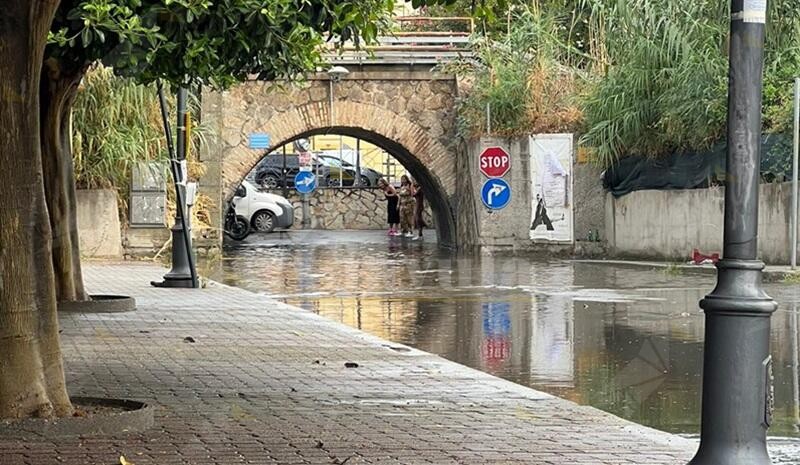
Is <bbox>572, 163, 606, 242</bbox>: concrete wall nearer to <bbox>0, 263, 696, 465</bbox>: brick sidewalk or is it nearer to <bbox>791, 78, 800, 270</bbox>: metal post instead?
<bbox>791, 78, 800, 270</bbox>: metal post

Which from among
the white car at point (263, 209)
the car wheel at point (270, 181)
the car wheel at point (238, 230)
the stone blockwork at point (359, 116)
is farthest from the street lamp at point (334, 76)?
the car wheel at point (270, 181)

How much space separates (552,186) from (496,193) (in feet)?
4.78

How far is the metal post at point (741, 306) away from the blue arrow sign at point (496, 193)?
83.8 ft

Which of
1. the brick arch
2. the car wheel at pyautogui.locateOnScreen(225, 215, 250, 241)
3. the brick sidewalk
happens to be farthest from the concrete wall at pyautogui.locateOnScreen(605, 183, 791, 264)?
the car wheel at pyautogui.locateOnScreen(225, 215, 250, 241)

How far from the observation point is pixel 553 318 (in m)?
16.1

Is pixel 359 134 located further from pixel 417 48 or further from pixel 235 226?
pixel 235 226

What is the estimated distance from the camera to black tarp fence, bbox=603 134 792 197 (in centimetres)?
2406

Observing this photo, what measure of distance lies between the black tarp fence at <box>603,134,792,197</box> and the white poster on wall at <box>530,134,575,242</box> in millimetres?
934

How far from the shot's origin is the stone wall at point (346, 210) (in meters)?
48.5

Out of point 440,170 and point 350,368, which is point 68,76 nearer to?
point 350,368

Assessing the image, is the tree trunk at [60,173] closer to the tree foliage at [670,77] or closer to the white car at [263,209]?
the tree foliage at [670,77]

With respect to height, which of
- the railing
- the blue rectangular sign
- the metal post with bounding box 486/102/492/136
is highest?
the railing

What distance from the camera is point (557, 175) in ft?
101

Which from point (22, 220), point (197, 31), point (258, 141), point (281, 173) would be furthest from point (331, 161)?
point (22, 220)
